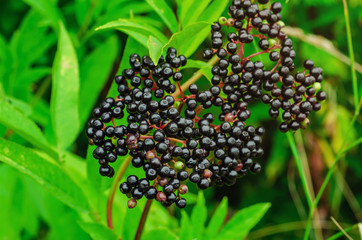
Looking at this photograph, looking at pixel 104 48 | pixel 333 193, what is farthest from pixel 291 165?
pixel 104 48

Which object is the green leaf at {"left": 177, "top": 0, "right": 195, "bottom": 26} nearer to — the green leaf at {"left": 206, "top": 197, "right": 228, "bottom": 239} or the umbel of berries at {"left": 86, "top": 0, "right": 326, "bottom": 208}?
the umbel of berries at {"left": 86, "top": 0, "right": 326, "bottom": 208}

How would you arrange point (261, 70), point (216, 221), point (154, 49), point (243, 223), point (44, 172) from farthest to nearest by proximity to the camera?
point (216, 221) < point (243, 223) < point (44, 172) < point (261, 70) < point (154, 49)

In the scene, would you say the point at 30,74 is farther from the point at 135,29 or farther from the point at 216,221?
the point at 216,221

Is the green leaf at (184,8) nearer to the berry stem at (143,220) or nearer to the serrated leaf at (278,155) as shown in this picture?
the berry stem at (143,220)

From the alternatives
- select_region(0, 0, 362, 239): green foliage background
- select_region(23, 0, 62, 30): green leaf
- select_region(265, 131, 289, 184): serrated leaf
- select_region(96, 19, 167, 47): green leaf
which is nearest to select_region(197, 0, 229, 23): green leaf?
select_region(0, 0, 362, 239): green foliage background

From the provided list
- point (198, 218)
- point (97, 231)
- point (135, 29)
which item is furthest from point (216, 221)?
point (135, 29)

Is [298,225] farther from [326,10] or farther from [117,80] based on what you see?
[117,80]
